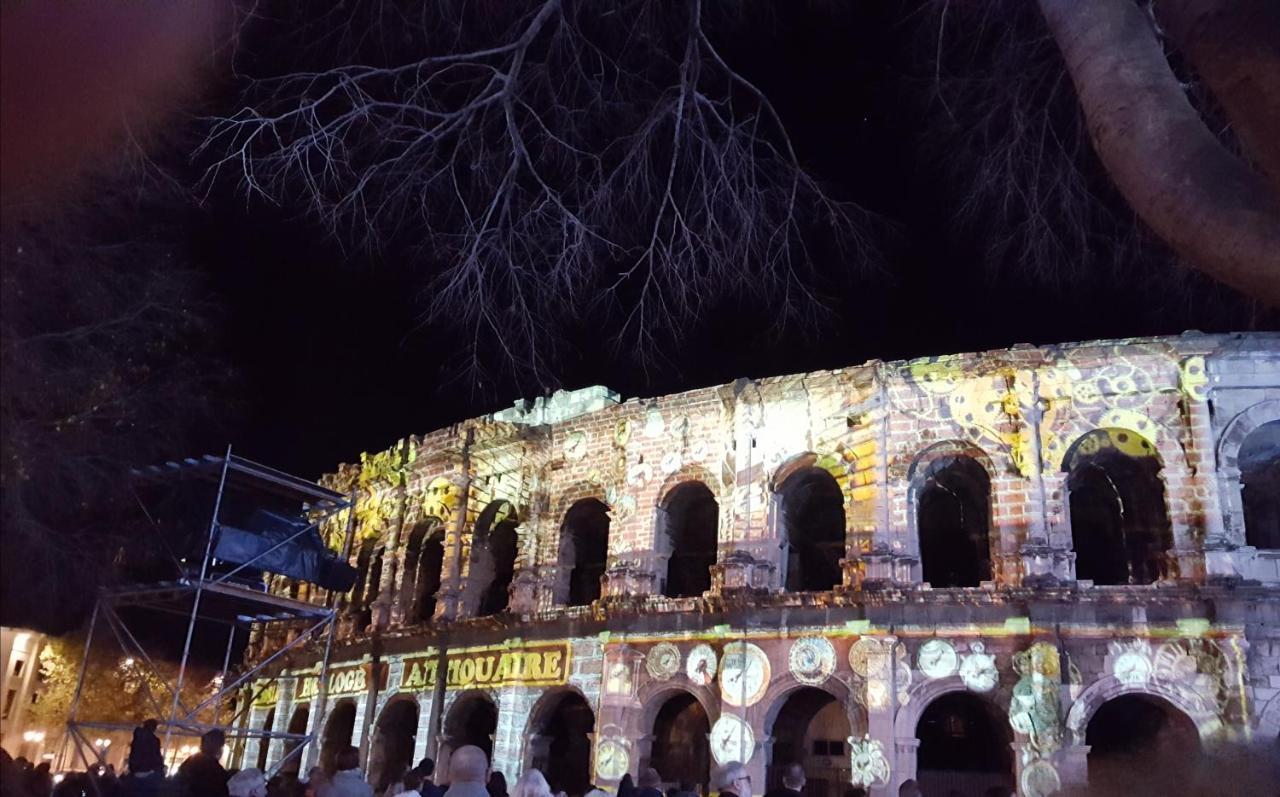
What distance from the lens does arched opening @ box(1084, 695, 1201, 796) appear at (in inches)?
551

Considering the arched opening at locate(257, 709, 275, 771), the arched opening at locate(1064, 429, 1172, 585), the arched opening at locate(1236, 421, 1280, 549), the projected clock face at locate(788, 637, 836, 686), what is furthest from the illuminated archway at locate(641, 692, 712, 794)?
the arched opening at locate(257, 709, 275, 771)

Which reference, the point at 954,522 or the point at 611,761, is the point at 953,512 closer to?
the point at 954,522

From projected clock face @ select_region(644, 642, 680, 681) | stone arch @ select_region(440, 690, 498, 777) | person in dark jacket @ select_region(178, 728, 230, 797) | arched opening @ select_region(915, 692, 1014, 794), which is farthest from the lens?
stone arch @ select_region(440, 690, 498, 777)

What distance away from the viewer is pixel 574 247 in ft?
25.7

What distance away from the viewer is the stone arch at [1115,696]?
1352 centimetres

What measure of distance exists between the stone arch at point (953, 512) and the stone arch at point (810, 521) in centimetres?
142

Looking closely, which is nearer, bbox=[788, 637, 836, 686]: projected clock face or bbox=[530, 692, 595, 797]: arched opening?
bbox=[788, 637, 836, 686]: projected clock face

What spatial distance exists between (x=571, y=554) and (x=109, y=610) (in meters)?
10.1

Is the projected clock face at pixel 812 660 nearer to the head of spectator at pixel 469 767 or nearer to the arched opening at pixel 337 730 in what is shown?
the head of spectator at pixel 469 767

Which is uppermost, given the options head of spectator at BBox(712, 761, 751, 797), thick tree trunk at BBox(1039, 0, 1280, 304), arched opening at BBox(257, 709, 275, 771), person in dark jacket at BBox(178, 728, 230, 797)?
thick tree trunk at BBox(1039, 0, 1280, 304)

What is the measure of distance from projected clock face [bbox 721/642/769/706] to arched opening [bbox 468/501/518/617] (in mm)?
6648

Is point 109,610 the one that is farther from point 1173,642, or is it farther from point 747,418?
point 1173,642

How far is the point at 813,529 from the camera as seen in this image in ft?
62.7

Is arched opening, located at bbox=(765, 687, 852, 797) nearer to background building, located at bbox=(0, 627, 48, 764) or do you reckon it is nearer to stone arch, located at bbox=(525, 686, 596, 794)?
stone arch, located at bbox=(525, 686, 596, 794)
